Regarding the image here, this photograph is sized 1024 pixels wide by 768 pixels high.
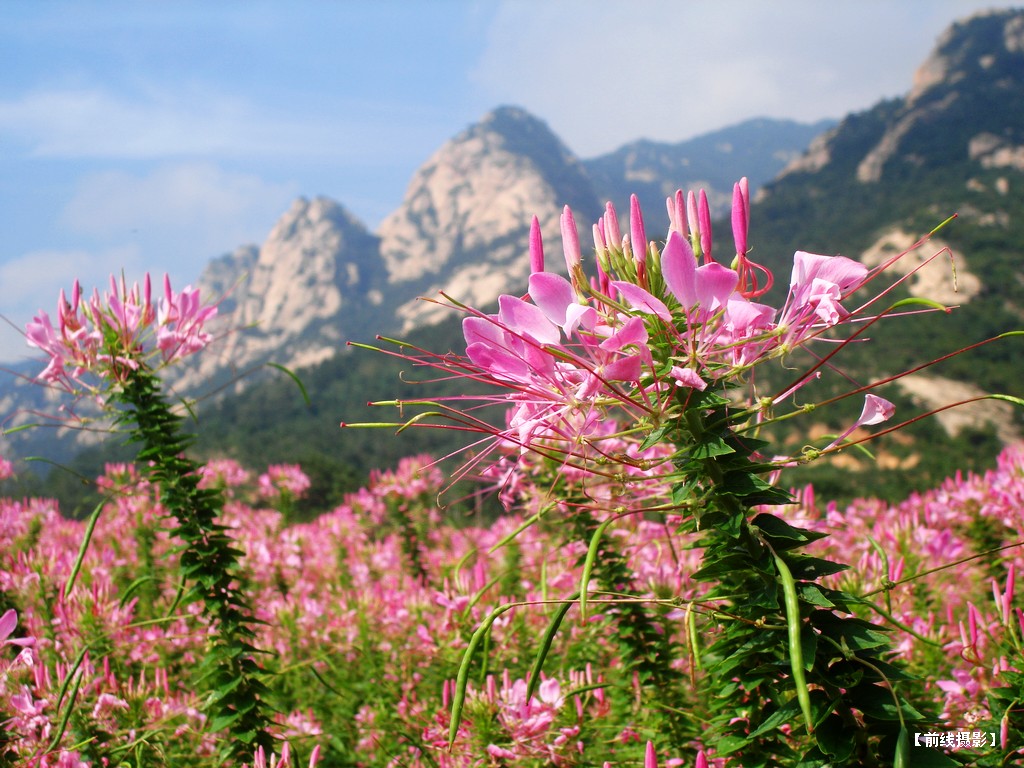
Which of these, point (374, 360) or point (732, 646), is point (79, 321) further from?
point (374, 360)

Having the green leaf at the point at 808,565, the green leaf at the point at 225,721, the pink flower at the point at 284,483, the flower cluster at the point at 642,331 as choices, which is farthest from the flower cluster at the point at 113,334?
the pink flower at the point at 284,483

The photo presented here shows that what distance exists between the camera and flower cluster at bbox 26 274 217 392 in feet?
8.93

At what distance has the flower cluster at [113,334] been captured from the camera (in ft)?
8.93

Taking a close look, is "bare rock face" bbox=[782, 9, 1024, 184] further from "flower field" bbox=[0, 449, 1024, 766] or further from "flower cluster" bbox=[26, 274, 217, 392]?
"flower cluster" bbox=[26, 274, 217, 392]

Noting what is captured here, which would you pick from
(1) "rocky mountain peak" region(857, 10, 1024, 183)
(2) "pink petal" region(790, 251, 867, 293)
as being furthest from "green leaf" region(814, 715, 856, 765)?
(1) "rocky mountain peak" region(857, 10, 1024, 183)

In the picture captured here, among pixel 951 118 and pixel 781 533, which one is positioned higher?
pixel 951 118

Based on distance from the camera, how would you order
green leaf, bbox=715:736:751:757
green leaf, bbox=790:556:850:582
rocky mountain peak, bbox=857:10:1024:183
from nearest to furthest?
green leaf, bbox=790:556:850:582 < green leaf, bbox=715:736:751:757 < rocky mountain peak, bbox=857:10:1024:183

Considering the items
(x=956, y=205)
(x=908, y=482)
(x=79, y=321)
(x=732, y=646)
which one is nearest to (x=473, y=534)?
(x=79, y=321)

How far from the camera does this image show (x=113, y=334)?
276 cm

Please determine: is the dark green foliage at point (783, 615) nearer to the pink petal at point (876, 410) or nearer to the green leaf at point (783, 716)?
the green leaf at point (783, 716)

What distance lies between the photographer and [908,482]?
38750 mm

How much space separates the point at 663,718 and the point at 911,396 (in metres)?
63.7

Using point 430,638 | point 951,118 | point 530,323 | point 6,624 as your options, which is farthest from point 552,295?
point 951,118

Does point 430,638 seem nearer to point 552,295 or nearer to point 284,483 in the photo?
point 552,295
